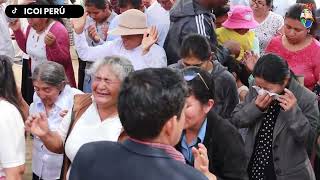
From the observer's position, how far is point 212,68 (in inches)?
151

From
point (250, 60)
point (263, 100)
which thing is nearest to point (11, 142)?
point (263, 100)

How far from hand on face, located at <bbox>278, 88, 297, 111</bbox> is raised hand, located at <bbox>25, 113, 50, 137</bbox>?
128 centimetres

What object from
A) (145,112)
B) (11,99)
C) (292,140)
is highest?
(145,112)

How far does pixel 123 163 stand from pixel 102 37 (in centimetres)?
399

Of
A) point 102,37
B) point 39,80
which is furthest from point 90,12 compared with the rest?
point 39,80

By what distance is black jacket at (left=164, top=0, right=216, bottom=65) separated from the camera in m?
4.51

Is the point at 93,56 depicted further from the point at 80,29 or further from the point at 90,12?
the point at 90,12

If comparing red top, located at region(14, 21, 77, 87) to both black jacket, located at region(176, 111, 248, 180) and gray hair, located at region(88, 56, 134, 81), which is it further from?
black jacket, located at region(176, 111, 248, 180)

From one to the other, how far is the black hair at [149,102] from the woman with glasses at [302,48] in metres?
2.51

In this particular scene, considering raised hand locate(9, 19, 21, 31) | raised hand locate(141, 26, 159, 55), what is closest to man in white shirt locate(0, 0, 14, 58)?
raised hand locate(9, 19, 21, 31)

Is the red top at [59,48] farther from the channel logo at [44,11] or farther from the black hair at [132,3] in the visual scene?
the black hair at [132,3]

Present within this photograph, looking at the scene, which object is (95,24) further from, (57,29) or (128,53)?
(128,53)

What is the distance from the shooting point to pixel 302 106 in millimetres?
3289

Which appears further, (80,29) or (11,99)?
(80,29)
